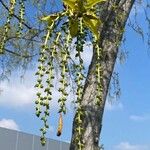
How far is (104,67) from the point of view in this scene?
12.6ft

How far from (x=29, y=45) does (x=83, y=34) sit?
501 cm

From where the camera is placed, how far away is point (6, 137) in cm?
1298

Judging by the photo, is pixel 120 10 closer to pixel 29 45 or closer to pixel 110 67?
pixel 110 67

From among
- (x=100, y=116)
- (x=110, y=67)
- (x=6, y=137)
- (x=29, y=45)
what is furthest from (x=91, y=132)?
(x=6, y=137)

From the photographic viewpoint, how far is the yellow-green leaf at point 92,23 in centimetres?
125

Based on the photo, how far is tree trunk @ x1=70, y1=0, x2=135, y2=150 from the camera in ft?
12.0

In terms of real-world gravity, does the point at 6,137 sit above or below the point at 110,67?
above

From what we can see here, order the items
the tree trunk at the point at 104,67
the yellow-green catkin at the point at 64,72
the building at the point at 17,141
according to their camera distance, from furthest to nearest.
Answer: the building at the point at 17,141 < the tree trunk at the point at 104,67 < the yellow-green catkin at the point at 64,72

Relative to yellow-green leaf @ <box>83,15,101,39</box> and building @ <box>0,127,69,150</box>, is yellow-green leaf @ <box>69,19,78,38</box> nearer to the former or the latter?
yellow-green leaf @ <box>83,15,101,39</box>

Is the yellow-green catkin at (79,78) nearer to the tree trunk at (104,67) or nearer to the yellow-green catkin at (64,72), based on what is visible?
the yellow-green catkin at (64,72)

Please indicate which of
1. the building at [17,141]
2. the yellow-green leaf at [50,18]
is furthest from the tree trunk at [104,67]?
the building at [17,141]

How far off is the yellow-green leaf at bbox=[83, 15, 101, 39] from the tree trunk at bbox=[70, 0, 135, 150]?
87.6 inches

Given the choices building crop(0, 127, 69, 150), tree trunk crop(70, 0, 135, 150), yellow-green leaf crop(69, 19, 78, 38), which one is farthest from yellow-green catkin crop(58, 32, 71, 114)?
building crop(0, 127, 69, 150)

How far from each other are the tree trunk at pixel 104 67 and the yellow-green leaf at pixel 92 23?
2.22m
